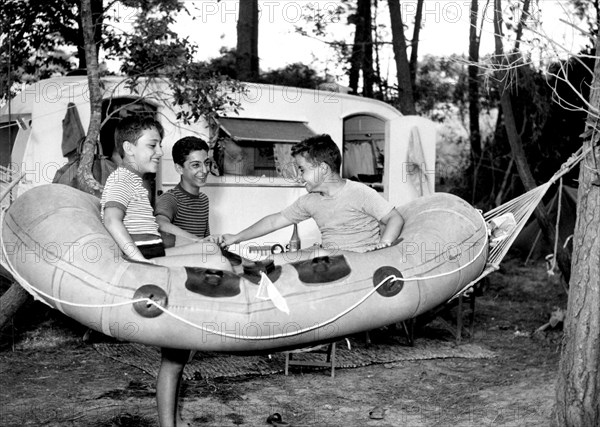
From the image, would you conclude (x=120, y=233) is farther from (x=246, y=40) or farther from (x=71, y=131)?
(x=246, y=40)

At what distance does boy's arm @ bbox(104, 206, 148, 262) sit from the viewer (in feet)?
11.7

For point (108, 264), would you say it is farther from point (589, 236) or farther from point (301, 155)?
point (589, 236)

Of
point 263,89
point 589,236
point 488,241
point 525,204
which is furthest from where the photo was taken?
point 263,89

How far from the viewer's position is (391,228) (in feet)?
13.6

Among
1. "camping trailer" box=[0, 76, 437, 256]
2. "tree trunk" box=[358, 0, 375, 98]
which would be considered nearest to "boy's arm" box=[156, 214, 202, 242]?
"camping trailer" box=[0, 76, 437, 256]

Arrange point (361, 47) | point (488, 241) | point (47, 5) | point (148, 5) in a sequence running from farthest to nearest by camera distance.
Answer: point (361, 47), point (47, 5), point (148, 5), point (488, 241)

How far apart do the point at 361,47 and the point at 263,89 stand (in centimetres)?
738

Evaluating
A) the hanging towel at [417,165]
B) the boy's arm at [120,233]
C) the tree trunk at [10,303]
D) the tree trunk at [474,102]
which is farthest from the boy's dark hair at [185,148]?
the tree trunk at [474,102]

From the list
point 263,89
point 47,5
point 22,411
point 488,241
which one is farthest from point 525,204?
point 47,5

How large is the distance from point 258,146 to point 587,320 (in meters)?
4.69

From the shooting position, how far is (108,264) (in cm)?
351

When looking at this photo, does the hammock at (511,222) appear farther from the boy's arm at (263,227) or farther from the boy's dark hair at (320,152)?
the boy's arm at (263,227)

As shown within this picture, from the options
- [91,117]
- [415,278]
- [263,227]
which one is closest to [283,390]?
[263,227]

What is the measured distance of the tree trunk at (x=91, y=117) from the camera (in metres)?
5.87
